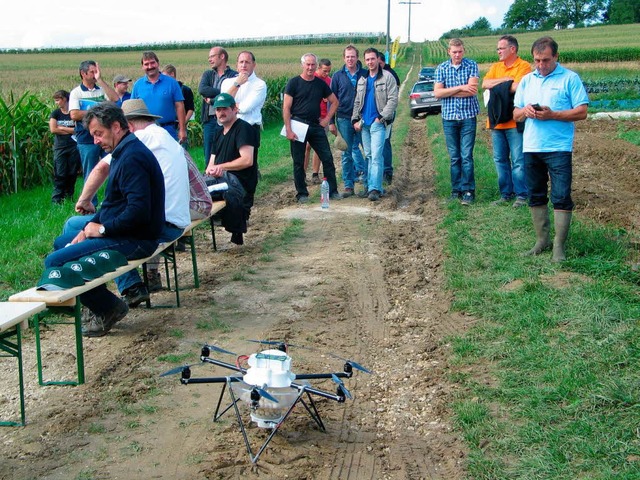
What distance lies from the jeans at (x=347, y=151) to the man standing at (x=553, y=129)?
491cm

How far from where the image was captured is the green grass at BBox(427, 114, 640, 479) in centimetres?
408

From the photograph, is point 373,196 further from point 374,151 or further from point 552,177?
point 552,177

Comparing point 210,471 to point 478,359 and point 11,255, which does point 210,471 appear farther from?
point 11,255

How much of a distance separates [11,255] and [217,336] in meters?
3.26

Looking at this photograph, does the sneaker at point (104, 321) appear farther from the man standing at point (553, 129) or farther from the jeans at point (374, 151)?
the jeans at point (374, 151)

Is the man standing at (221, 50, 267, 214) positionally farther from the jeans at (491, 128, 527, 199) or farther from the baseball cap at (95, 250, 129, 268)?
the baseball cap at (95, 250, 129, 268)

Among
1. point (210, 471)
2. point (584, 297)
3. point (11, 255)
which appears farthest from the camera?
point (11, 255)

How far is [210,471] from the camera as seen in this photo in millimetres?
4105

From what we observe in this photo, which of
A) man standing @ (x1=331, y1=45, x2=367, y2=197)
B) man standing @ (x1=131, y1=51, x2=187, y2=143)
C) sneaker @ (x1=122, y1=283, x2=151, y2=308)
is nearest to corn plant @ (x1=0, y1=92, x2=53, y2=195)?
man standing @ (x1=131, y1=51, x2=187, y2=143)

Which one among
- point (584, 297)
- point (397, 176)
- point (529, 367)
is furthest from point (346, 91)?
point (529, 367)

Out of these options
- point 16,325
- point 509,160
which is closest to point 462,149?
point 509,160

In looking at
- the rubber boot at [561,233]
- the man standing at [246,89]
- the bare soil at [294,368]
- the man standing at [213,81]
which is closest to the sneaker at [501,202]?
the bare soil at [294,368]

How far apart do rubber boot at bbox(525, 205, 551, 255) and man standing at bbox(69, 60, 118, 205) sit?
5992 millimetres

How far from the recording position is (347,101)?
12.5 m
